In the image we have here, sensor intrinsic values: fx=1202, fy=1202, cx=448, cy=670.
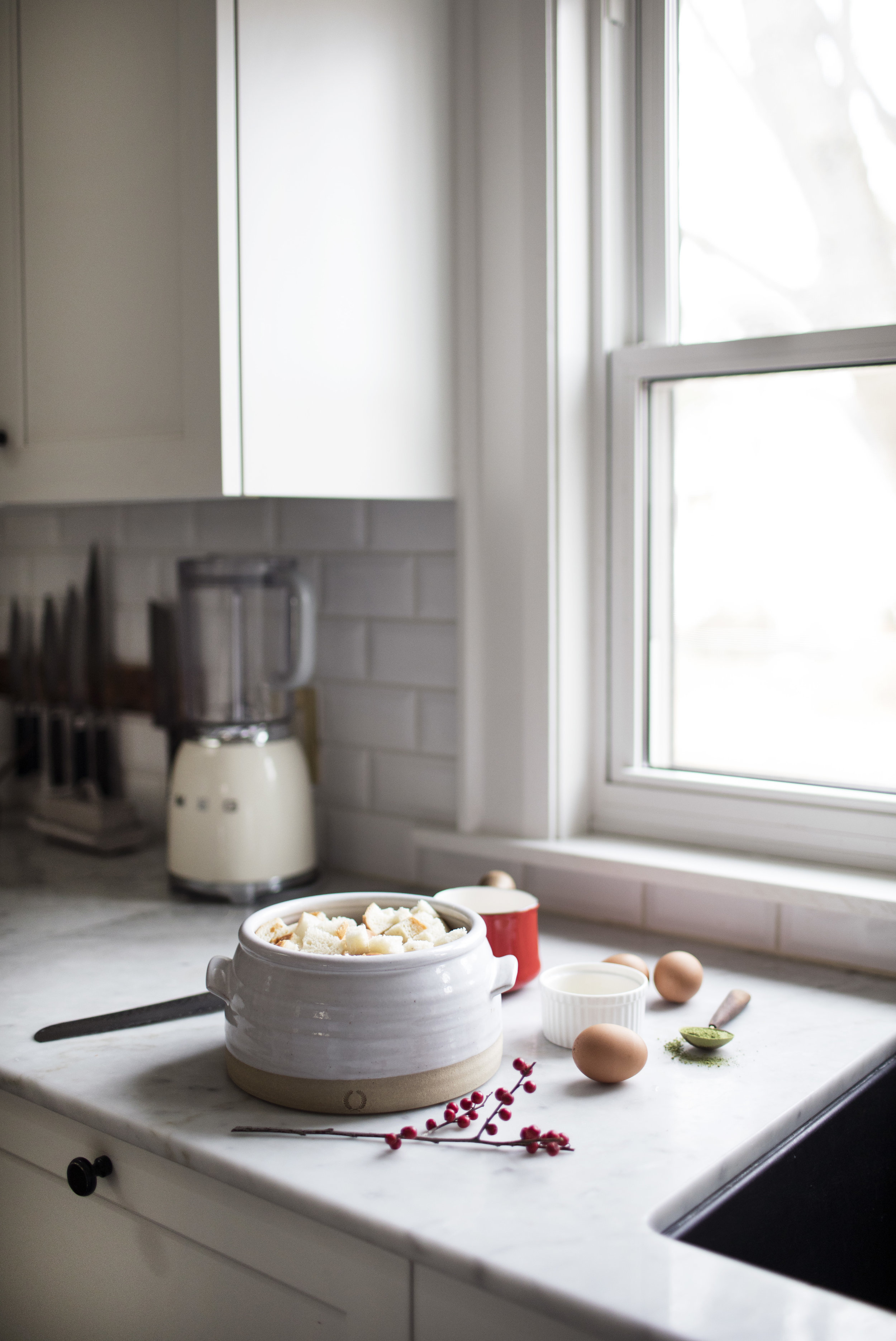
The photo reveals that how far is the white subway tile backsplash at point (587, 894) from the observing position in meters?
1.50

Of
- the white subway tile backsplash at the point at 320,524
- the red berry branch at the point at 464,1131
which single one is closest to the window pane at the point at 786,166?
the white subway tile backsplash at the point at 320,524

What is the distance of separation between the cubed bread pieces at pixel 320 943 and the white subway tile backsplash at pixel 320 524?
0.82m

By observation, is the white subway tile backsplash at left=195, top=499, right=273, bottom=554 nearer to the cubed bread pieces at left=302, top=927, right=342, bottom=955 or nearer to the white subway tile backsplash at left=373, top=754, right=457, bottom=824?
the white subway tile backsplash at left=373, top=754, right=457, bottom=824

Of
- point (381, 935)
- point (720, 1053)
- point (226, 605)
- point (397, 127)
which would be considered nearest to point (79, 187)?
point (397, 127)

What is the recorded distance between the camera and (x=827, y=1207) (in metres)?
1.04

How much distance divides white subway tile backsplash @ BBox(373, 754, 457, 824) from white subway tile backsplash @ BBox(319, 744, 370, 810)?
0.02m

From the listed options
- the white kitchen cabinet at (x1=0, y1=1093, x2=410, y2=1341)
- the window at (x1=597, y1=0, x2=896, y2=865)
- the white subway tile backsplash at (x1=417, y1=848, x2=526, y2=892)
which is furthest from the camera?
the white subway tile backsplash at (x1=417, y1=848, x2=526, y2=892)

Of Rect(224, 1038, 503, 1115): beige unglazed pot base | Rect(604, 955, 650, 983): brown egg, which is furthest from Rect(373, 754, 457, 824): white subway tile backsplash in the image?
Rect(224, 1038, 503, 1115): beige unglazed pot base

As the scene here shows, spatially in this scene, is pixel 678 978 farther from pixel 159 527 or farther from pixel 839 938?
pixel 159 527

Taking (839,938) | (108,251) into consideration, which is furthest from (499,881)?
(108,251)

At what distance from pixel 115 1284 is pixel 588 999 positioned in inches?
19.0

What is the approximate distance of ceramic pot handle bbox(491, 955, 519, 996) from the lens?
107 centimetres

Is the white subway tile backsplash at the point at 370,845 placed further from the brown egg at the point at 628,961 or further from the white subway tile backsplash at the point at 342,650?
the brown egg at the point at 628,961

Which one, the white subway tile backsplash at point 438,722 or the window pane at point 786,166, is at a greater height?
the window pane at point 786,166
